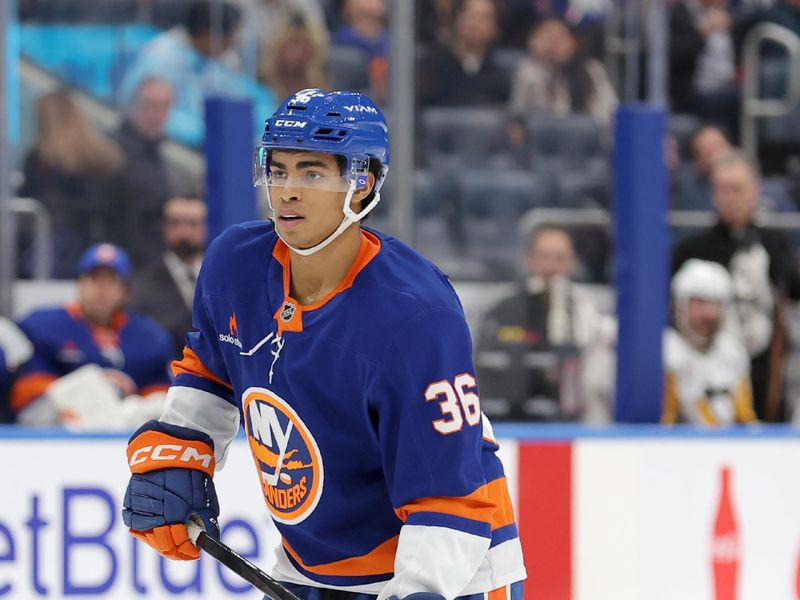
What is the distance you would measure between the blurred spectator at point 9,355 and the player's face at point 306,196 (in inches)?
89.6

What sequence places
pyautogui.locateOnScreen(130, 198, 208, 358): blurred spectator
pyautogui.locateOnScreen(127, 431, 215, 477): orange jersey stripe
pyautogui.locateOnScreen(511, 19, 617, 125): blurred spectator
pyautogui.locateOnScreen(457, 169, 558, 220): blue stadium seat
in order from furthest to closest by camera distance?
pyautogui.locateOnScreen(511, 19, 617, 125): blurred spectator
pyautogui.locateOnScreen(457, 169, 558, 220): blue stadium seat
pyautogui.locateOnScreen(130, 198, 208, 358): blurred spectator
pyautogui.locateOnScreen(127, 431, 215, 477): orange jersey stripe

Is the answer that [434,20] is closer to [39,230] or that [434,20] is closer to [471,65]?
[471,65]

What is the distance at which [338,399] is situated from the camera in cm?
220

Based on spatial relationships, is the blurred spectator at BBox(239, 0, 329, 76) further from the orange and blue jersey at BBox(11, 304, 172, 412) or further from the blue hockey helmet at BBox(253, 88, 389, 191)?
the blue hockey helmet at BBox(253, 88, 389, 191)

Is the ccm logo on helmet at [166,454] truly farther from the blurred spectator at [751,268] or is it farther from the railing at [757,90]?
the railing at [757,90]

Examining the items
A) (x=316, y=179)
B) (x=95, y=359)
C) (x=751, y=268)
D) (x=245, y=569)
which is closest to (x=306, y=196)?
(x=316, y=179)

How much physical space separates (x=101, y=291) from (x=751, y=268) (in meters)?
2.28

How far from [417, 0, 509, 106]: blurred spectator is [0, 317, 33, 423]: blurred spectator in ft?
7.00

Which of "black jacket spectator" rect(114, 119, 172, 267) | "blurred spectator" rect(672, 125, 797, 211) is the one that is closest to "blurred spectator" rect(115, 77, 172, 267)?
"black jacket spectator" rect(114, 119, 172, 267)

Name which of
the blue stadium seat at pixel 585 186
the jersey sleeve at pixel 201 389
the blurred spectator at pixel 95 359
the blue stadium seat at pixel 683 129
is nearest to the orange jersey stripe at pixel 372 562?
the jersey sleeve at pixel 201 389

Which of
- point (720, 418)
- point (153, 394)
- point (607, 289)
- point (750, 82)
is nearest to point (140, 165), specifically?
point (153, 394)

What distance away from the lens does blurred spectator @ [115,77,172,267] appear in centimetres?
509

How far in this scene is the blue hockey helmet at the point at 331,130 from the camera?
220 centimetres

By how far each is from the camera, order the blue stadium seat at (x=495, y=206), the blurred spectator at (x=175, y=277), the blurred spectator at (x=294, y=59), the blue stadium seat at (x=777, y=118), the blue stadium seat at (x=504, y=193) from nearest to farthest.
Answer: the blurred spectator at (x=175, y=277) < the blurred spectator at (x=294, y=59) < the blue stadium seat at (x=495, y=206) < the blue stadium seat at (x=504, y=193) < the blue stadium seat at (x=777, y=118)
